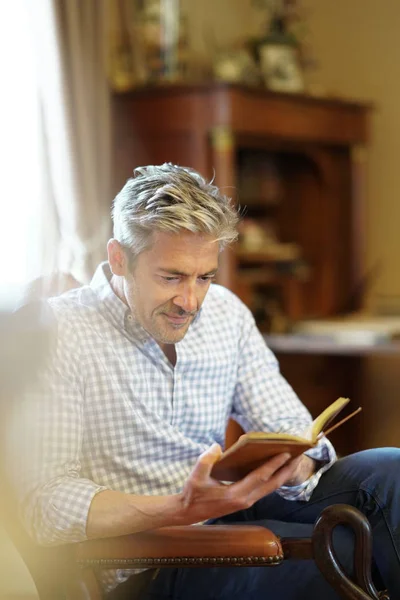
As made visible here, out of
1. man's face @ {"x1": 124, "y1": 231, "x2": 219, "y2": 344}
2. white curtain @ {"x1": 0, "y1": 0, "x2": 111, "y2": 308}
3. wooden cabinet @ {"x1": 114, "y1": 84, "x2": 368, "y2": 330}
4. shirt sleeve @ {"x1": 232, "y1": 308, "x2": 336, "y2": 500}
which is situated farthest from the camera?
wooden cabinet @ {"x1": 114, "y1": 84, "x2": 368, "y2": 330}

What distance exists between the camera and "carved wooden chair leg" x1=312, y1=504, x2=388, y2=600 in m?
1.60

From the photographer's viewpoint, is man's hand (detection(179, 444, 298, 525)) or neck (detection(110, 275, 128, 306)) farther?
neck (detection(110, 275, 128, 306))

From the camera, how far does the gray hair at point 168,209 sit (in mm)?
1770

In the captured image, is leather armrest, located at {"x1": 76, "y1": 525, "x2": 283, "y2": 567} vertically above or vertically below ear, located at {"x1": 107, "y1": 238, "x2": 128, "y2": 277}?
below

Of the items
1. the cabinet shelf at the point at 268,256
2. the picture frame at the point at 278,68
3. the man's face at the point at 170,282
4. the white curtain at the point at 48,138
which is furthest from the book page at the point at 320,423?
the picture frame at the point at 278,68

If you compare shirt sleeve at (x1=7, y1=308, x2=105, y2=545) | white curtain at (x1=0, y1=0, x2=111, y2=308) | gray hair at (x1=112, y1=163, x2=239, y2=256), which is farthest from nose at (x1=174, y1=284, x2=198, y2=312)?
white curtain at (x1=0, y1=0, x2=111, y2=308)

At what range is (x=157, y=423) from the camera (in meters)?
1.90

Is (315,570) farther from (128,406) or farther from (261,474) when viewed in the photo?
(128,406)

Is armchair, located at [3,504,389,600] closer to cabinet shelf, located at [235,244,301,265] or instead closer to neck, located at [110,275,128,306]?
neck, located at [110,275,128,306]

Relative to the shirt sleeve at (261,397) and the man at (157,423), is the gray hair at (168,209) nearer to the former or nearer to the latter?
the man at (157,423)

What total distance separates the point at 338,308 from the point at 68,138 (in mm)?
1705

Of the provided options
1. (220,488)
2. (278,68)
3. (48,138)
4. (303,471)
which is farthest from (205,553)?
(278,68)

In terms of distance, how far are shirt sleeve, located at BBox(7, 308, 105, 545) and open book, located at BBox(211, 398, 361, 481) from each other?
0.82 ft

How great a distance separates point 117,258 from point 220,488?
0.52m
